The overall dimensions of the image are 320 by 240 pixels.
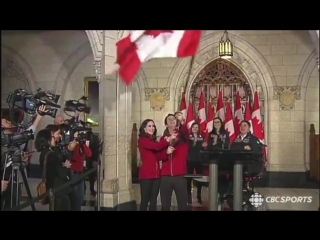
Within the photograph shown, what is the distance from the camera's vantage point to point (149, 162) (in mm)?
3438

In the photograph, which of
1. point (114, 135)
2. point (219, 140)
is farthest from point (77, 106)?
point (219, 140)

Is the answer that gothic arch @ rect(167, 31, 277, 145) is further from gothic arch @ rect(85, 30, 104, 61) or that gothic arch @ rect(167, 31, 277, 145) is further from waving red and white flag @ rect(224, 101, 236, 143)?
gothic arch @ rect(85, 30, 104, 61)

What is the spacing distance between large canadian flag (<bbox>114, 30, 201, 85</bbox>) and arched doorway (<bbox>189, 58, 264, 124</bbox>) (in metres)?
0.34

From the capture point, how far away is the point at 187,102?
3566 millimetres

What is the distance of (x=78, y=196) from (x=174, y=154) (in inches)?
32.3

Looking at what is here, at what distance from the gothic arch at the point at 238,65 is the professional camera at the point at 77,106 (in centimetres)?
68

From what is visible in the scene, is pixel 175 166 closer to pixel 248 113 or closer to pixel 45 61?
pixel 248 113

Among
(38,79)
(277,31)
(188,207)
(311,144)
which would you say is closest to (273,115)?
(311,144)

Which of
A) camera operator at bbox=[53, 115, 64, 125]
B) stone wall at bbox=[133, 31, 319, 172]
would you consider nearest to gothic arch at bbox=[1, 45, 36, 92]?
camera operator at bbox=[53, 115, 64, 125]

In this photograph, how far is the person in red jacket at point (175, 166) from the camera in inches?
134

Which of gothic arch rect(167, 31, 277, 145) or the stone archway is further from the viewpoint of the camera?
the stone archway

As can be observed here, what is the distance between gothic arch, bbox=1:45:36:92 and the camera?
342 centimetres
